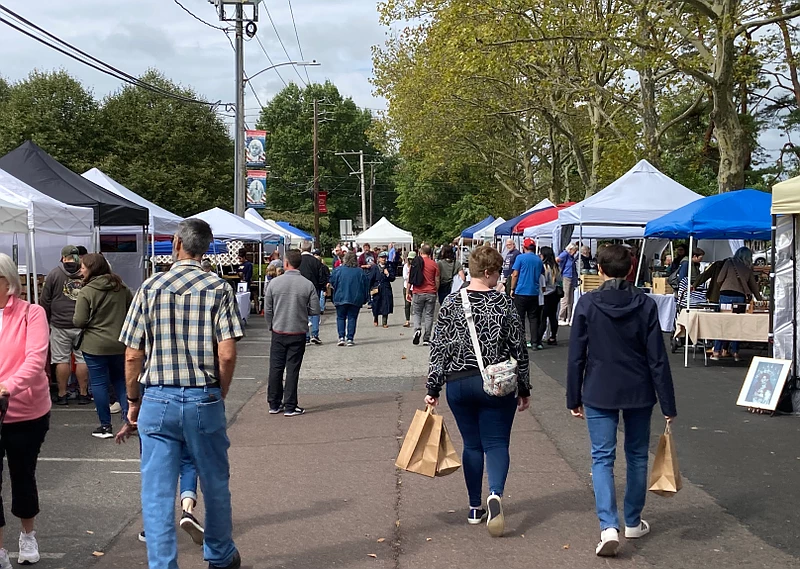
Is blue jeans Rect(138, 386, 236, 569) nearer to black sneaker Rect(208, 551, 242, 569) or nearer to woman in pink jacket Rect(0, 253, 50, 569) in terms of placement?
black sneaker Rect(208, 551, 242, 569)

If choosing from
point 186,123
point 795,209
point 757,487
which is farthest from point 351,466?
point 186,123

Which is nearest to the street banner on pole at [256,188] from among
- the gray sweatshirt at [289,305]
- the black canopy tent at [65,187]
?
the black canopy tent at [65,187]

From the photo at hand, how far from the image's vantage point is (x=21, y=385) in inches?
183

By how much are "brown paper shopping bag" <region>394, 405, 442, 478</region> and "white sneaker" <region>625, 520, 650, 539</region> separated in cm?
118

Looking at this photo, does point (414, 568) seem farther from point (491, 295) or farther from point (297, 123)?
point (297, 123)

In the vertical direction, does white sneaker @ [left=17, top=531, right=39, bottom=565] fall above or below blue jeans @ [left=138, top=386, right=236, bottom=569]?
below

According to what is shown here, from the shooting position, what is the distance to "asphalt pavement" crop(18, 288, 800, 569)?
5254 millimetres

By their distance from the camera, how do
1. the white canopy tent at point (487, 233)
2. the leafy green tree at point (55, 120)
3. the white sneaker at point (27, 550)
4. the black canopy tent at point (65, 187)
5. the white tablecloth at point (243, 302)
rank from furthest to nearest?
the leafy green tree at point (55, 120) → the white canopy tent at point (487, 233) → the white tablecloth at point (243, 302) → the black canopy tent at point (65, 187) → the white sneaker at point (27, 550)

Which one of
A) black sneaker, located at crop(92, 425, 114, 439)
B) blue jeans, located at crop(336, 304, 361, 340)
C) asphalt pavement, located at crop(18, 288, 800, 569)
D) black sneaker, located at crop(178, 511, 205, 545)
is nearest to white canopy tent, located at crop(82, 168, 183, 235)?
blue jeans, located at crop(336, 304, 361, 340)

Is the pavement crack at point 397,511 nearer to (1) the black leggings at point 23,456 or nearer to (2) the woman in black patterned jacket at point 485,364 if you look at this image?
(2) the woman in black patterned jacket at point 485,364

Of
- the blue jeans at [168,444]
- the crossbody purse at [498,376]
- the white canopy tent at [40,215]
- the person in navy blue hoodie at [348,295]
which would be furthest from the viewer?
the person in navy blue hoodie at [348,295]

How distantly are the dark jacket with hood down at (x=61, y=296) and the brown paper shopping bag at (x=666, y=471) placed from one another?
266 inches

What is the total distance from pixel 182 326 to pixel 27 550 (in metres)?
1.72

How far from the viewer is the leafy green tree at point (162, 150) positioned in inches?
1807
